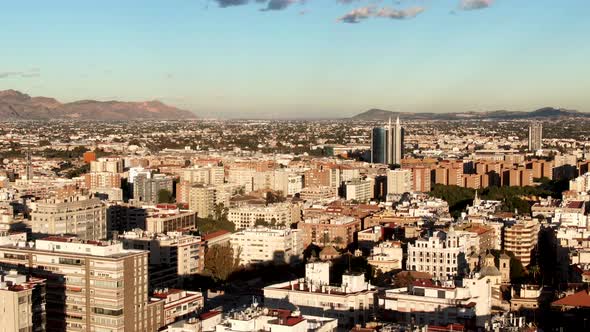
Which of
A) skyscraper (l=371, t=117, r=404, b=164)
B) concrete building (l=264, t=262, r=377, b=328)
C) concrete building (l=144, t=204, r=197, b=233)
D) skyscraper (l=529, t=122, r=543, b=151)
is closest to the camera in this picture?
concrete building (l=264, t=262, r=377, b=328)

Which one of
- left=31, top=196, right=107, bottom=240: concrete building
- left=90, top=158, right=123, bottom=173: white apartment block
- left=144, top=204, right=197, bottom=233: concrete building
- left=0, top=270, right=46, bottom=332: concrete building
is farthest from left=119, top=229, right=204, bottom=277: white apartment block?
left=90, top=158, right=123, bottom=173: white apartment block

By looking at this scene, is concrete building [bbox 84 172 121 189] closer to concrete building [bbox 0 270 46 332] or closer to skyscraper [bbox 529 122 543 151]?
concrete building [bbox 0 270 46 332]

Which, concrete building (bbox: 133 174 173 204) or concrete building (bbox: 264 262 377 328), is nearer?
concrete building (bbox: 264 262 377 328)

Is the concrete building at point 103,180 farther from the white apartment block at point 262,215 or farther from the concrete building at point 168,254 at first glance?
the concrete building at point 168,254

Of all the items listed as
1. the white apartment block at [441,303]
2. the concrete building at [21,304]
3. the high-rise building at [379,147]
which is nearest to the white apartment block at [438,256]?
the white apartment block at [441,303]

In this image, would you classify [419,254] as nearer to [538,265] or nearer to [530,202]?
[538,265]

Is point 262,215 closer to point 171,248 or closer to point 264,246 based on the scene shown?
point 264,246
